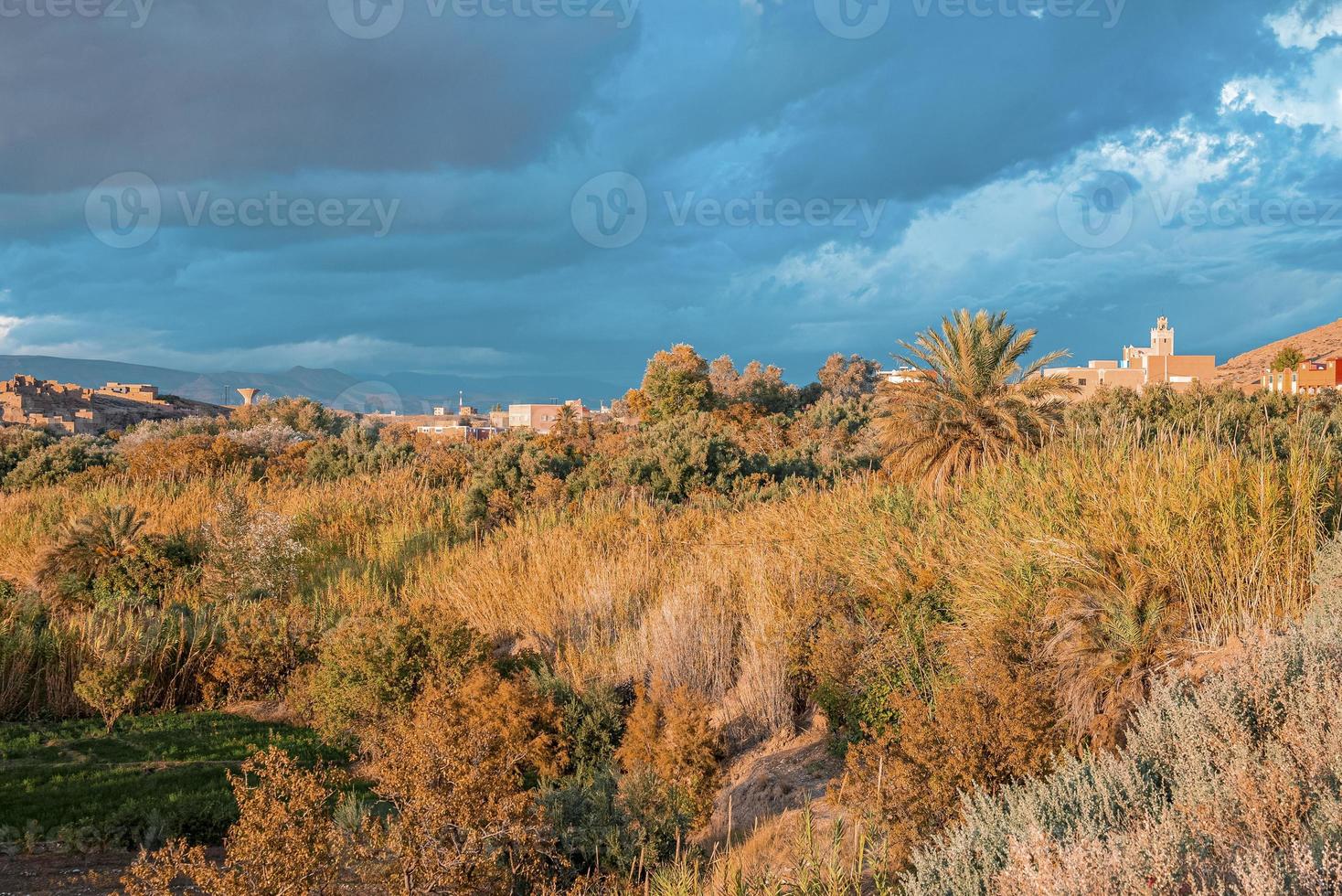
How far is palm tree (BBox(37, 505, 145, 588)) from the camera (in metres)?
11.4

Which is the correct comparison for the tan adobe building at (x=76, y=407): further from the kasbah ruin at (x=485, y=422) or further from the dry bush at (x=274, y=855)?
the dry bush at (x=274, y=855)

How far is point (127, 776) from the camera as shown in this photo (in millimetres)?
6254

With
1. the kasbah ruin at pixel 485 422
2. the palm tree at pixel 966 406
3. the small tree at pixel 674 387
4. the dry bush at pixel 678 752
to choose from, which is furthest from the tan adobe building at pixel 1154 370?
the dry bush at pixel 678 752

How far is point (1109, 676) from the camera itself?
4.98 m

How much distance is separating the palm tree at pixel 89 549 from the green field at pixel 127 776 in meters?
4.22

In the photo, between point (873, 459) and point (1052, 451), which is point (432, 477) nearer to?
point (873, 459)

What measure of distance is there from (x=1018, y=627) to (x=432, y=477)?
1415 centimetres

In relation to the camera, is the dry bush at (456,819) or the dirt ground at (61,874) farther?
the dirt ground at (61,874)

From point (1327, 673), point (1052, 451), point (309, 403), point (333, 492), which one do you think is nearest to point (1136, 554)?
point (1327, 673)

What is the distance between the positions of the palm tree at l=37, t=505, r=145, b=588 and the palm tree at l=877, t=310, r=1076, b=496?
962 centimetres

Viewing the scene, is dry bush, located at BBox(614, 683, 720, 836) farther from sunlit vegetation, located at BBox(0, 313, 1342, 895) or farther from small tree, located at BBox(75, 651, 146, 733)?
small tree, located at BBox(75, 651, 146, 733)

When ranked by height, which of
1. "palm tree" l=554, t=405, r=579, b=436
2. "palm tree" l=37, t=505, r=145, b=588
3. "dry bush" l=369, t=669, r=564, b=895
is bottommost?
"dry bush" l=369, t=669, r=564, b=895

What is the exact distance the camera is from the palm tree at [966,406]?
1010cm

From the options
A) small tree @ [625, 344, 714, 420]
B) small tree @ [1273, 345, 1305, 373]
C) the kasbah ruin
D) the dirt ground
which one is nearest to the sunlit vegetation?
the dirt ground
